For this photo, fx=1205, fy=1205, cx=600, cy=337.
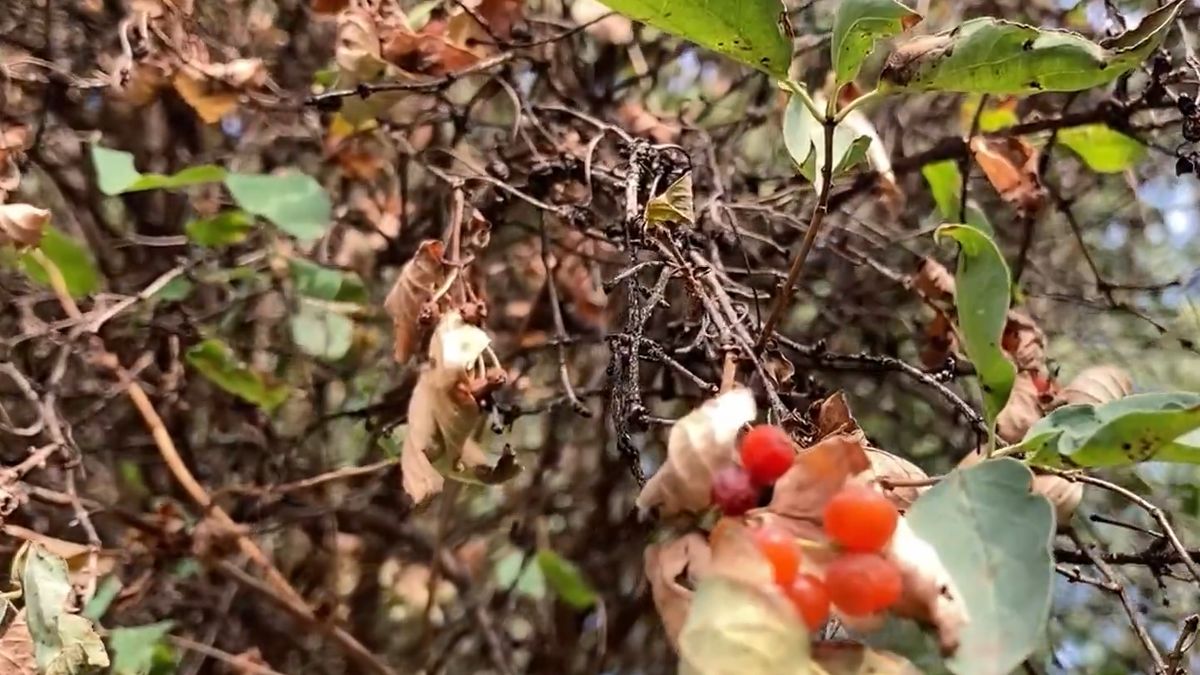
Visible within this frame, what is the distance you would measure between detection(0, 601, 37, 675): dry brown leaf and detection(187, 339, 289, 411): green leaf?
484 mm

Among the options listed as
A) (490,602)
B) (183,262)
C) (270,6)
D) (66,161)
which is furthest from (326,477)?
(270,6)

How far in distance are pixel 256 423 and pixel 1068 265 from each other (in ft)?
3.69

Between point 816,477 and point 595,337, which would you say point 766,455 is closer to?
point 816,477

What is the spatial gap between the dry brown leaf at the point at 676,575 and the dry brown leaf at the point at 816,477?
0.03m

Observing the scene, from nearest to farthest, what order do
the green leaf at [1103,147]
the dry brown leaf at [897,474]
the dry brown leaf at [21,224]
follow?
the dry brown leaf at [897,474]
the dry brown leaf at [21,224]
the green leaf at [1103,147]

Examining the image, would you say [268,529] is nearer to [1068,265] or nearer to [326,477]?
[326,477]

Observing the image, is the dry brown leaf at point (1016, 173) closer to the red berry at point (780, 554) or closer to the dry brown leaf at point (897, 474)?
the dry brown leaf at point (897, 474)

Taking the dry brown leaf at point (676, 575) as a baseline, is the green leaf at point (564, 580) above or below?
below

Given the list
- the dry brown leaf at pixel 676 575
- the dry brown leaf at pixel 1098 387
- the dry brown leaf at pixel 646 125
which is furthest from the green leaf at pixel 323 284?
the dry brown leaf at pixel 676 575

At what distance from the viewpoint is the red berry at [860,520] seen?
1.47 feet

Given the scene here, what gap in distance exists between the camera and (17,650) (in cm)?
73

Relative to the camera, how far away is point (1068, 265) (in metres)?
1.70

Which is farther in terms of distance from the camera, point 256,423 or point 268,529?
point 256,423

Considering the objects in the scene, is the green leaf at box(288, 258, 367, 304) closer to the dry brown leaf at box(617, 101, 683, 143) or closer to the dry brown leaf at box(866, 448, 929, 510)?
the dry brown leaf at box(617, 101, 683, 143)
